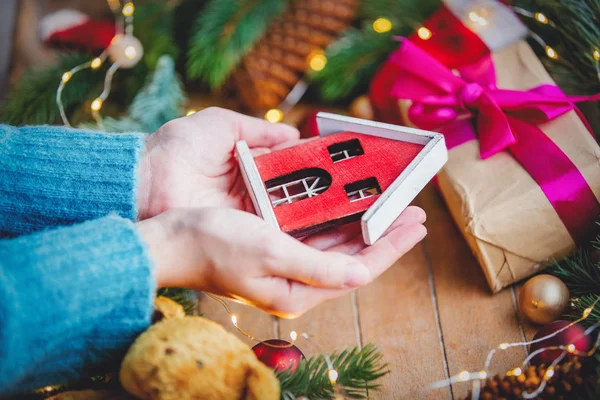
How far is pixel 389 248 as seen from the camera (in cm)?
100

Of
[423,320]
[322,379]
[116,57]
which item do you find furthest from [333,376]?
[116,57]

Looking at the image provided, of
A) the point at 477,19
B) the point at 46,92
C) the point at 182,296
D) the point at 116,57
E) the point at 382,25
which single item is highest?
the point at 477,19

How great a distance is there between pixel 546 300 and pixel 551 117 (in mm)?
389

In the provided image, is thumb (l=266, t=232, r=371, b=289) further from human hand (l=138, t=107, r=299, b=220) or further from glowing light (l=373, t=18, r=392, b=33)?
glowing light (l=373, t=18, r=392, b=33)

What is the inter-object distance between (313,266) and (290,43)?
0.88 m

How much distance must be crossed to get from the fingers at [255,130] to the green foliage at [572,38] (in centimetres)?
68

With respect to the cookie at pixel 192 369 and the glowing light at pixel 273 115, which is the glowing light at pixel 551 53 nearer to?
the glowing light at pixel 273 115

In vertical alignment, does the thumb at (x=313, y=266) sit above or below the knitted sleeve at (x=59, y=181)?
above

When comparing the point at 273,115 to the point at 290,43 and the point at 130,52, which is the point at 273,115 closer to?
the point at 290,43

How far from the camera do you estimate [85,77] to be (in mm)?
1562

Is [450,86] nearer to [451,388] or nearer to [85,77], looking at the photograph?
[451,388]

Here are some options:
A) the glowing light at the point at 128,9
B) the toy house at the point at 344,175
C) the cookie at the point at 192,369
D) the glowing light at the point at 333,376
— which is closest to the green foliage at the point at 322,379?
the glowing light at the point at 333,376

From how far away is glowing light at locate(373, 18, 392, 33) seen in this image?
5.09 ft

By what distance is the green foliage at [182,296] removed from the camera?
116cm
